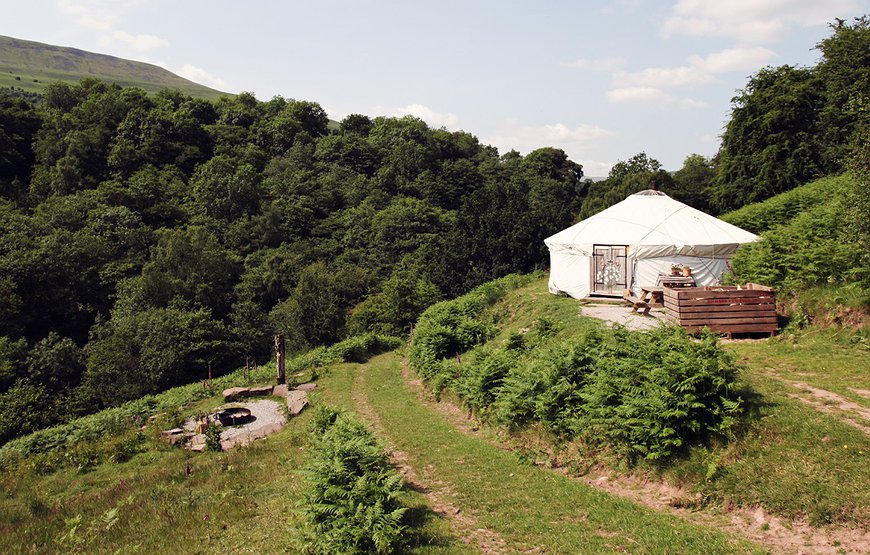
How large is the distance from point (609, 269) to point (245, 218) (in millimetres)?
41360

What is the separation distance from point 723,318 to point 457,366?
25.5ft

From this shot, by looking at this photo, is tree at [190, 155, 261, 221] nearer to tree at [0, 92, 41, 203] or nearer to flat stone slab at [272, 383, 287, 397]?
tree at [0, 92, 41, 203]

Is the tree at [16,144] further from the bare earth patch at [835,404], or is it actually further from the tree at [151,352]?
the bare earth patch at [835,404]

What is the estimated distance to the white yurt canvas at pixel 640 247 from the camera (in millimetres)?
22062

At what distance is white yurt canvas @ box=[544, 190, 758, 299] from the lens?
2206 centimetres

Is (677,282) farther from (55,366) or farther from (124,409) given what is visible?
(55,366)

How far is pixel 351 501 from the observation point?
7359 mm

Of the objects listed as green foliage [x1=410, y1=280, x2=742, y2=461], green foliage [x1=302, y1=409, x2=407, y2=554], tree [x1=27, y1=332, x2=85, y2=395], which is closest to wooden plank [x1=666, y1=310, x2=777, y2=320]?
green foliage [x1=410, y1=280, x2=742, y2=461]

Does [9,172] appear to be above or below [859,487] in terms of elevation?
above

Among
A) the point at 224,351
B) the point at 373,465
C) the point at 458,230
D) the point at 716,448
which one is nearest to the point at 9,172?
the point at 224,351

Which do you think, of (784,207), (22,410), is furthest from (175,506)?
(784,207)

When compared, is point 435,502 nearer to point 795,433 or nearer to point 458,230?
point 795,433

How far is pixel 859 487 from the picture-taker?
6.89m

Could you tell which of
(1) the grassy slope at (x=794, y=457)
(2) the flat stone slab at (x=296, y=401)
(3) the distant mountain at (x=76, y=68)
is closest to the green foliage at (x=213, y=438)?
(2) the flat stone slab at (x=296, y=401)
